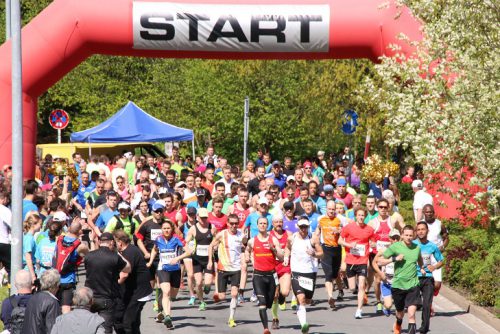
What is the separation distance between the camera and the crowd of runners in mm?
13753

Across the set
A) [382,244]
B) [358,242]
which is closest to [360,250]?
[358,242]

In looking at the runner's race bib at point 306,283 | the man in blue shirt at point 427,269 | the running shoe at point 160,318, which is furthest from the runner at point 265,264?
the man in blue shirt at point 427,269

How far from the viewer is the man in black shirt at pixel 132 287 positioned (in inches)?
554

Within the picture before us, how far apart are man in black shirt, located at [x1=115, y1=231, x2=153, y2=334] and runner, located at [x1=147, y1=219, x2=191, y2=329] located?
2414 millimetres

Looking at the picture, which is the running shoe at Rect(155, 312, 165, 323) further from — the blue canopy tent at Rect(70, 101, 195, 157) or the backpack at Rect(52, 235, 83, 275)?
the blue canopy tent at Rect(70, 101, 195, 157)

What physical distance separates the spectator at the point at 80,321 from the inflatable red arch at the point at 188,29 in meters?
13.5

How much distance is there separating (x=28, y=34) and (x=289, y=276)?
30.1 ft

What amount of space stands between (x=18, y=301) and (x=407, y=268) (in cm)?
600

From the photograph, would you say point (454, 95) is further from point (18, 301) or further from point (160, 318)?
point (18, 301)

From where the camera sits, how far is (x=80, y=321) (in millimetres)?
9625

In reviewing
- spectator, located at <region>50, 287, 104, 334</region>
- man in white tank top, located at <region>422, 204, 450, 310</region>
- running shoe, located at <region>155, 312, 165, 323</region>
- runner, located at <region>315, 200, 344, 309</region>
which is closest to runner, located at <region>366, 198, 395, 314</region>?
runner, located at <region>315, 200, 344, 309</region>

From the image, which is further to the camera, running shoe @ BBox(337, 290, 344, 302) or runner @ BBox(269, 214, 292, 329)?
running shoe @ BBox(337, 290, 344, 302)

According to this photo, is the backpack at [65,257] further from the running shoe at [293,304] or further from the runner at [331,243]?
the runner at [331,243]

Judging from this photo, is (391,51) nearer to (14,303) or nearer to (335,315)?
(335,315)
